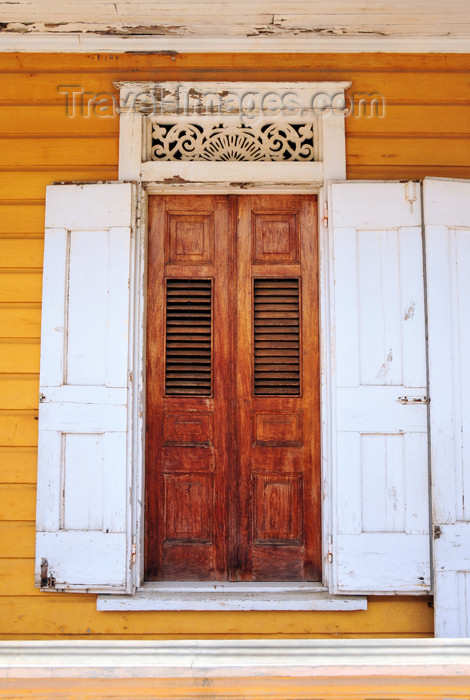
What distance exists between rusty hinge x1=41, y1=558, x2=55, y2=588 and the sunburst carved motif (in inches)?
83.9

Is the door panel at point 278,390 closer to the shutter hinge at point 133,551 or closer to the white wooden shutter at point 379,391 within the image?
the white wooden shutter at point 379,391

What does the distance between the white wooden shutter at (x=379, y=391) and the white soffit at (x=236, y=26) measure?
0.82 m

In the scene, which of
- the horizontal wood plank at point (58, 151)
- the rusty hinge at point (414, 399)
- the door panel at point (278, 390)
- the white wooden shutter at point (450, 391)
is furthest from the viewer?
the horizontal wood plank at point (58, 151)

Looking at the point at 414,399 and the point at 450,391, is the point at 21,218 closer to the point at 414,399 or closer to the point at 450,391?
the point at 414,399

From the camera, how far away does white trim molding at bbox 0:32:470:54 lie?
2.90m

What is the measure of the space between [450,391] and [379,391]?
1.13ft

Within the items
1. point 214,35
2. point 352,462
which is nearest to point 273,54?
point 214,35

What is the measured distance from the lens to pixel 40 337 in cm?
286

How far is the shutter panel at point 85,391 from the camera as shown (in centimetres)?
268

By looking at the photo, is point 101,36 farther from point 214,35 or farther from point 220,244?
point 220,244

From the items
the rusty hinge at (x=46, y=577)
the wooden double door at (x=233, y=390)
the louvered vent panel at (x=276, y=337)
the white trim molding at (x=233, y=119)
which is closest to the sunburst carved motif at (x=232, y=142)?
the white trim molding at (x=233, y=119)

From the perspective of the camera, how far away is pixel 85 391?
9.00ft

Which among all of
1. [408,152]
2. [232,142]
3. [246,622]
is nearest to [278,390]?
[246,622]

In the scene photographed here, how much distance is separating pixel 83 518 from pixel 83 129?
201 centimetres
